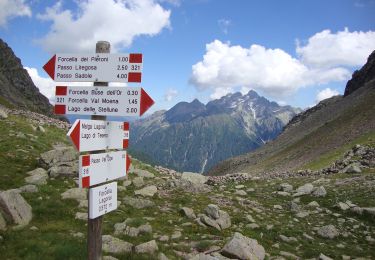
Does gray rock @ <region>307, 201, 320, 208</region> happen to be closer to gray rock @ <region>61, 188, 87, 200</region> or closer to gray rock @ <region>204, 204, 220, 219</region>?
gray rock @ <region>204, 204, 220, 219</region>

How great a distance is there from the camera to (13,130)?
3103 centimetres

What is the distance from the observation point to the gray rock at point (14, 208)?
14.9 meters

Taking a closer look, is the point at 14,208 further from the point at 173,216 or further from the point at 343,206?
the point at 343,206

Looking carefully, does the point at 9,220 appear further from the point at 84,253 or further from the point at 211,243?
the point at 211,243

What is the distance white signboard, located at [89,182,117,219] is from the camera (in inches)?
372

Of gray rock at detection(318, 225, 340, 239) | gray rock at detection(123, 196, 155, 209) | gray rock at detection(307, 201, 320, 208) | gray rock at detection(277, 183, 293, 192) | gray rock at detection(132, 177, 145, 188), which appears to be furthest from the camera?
gray rock at detection(277, 183, 293, 192)

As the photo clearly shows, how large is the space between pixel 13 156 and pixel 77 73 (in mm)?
16386

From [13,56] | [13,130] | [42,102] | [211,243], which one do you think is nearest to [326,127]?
[13,130]

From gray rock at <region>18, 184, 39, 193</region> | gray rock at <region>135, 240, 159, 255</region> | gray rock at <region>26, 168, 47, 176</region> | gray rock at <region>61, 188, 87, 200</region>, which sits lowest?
gray rock at <region>135, 240, 159, 255</region>

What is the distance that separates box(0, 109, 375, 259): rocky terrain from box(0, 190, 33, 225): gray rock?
0.13ft

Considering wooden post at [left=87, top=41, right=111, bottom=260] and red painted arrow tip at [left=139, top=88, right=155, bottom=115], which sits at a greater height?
red painted arrow tip at [left=139, top=88, right=155, bottom=115]

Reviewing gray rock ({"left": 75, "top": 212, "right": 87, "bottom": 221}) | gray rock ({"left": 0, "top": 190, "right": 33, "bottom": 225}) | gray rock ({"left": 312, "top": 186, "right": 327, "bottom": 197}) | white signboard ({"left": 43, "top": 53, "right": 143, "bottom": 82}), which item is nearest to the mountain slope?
gray rock ({"left": 312, "top": 186, "right": 327, "bottom": 197})

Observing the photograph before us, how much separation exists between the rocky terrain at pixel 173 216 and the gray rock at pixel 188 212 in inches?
2.8

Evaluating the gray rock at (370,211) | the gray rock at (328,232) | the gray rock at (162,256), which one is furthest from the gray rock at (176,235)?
the gray rock at (370,211)
